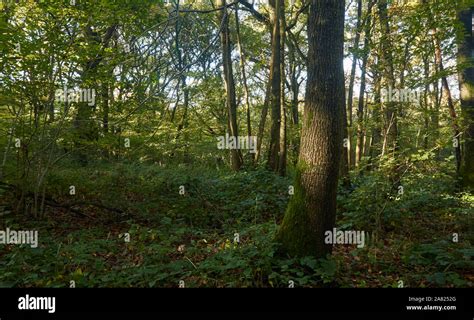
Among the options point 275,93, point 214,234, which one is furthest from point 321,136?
point 275,93

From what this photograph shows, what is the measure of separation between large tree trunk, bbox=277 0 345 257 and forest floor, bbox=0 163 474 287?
37cm

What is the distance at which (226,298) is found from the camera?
411cm

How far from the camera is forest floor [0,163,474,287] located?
4473 mm

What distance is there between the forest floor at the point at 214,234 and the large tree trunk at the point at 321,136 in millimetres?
371

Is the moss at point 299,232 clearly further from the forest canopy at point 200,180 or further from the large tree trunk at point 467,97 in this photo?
the large tree trunk at point 467,97

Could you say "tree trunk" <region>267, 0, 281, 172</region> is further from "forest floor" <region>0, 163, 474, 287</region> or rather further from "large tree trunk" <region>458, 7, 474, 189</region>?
"large tree trunk" <region>458, 7, 474, 189</region>

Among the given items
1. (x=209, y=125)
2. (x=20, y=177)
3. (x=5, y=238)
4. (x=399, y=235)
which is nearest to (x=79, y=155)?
(x=20, y=177)

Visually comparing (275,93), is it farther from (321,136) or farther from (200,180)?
(321,136)

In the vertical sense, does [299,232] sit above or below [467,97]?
below

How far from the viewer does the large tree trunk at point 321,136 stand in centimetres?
447

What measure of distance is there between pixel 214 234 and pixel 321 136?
3258 millimetres

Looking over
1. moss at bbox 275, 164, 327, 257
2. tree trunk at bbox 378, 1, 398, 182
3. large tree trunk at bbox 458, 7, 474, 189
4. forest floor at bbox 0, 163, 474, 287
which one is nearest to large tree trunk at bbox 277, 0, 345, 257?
moss at bbox 275, 164, 327, 257

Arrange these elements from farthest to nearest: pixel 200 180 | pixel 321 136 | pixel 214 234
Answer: pixel 200 180 → pixel 214 234 → pixel 321 136

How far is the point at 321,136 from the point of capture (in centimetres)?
447
